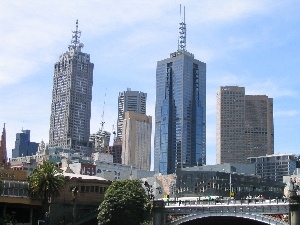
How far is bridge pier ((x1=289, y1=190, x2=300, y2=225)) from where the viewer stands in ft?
290

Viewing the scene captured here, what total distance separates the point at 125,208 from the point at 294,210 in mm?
40880

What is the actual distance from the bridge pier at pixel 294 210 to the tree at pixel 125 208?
3780cm

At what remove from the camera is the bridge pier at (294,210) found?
88.5 metres

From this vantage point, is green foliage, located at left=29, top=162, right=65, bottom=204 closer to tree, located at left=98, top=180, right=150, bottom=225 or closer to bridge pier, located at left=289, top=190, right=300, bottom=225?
tree, located at left=98, top=180, right=150, bottom=225

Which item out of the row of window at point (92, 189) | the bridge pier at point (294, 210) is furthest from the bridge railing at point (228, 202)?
the row of window at point (92, 189)

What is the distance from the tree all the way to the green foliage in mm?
11097

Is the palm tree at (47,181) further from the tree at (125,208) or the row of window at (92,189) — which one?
the row of window at (92,189)

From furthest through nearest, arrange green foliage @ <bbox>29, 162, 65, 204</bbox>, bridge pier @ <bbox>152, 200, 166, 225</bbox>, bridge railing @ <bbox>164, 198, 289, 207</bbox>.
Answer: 1. green foliage @ <bbox>29, 162, 65, 204</bbox>
2. bridge pier @ <bbox>152, 200, 166, 225</bbox>
3. bridge railing @ <bbox>164, 198, 289, 207</bbox>

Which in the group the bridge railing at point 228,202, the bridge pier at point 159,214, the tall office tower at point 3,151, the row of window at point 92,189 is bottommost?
the bridge pier at point 159,214

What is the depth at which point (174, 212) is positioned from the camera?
366 ft

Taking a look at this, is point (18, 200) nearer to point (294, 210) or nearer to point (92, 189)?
point (92, 189)

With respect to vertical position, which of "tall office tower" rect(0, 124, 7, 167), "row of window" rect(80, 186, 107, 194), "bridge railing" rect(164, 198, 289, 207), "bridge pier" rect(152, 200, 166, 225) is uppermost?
"tall office tower" rect(0, 124, 7, 167)

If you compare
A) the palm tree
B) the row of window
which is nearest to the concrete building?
the palm tree

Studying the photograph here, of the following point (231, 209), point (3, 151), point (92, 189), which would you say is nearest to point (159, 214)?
point (231, 209)
